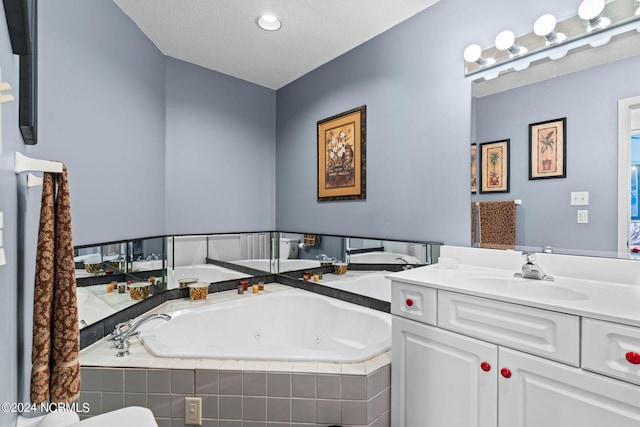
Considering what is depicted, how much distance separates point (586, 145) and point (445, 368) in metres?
1.18

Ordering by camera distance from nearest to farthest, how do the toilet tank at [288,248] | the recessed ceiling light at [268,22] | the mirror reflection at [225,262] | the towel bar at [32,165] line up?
the towel bar at [32,165]
the mirror reflection at [225,262]
the recessed ceiling light at [268,22]
the toilet tank at [288,248]

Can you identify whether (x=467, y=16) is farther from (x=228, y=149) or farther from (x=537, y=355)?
(x=228, y=149)

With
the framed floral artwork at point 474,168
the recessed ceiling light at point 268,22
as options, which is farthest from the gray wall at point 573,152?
the recessed ceiling light at point 268,22

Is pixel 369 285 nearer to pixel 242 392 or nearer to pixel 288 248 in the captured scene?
pixel 288 248

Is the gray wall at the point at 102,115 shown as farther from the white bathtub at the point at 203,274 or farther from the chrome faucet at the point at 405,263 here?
the chrome faucet at the point at 405,263

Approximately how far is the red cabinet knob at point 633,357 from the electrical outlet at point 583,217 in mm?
687

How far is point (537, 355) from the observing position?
1180 millimetres

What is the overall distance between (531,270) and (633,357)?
0.57 metres

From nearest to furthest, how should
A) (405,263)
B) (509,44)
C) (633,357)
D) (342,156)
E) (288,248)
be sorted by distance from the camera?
(633,357) < (509,44) < (405,263) < (342,156) < (288,248)

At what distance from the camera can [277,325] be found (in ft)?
8.47

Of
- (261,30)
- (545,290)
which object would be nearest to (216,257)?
(261,30)

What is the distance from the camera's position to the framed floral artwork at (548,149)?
1.55 m

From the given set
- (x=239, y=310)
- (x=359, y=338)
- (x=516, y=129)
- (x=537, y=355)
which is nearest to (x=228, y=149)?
(x=239, y=310)

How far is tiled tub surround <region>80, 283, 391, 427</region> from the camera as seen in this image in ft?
4.90
